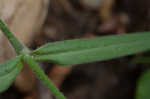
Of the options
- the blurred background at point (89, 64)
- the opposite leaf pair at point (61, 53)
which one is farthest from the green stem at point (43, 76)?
the blurred background at point (89, 64)

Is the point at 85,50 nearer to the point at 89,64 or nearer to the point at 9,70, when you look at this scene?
the point at 9,70

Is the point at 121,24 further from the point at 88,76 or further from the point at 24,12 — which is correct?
the point at 24,12

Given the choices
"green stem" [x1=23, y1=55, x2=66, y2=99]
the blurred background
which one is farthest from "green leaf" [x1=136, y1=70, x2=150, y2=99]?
"green stem" [x1=23, y1=55, x2=66, y2=99]

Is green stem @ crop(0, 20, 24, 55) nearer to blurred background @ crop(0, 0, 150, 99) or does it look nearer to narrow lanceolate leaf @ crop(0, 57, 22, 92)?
narrow lanceolate leaf @ crop(0, 57, 22, 92)

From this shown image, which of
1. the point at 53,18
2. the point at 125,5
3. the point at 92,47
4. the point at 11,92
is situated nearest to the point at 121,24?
the point at 125,5

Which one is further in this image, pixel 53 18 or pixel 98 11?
pixel 98 11

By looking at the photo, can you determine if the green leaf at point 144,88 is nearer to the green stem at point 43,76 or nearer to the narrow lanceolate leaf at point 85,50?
the narrow lanceolate leaf at point 85,50
